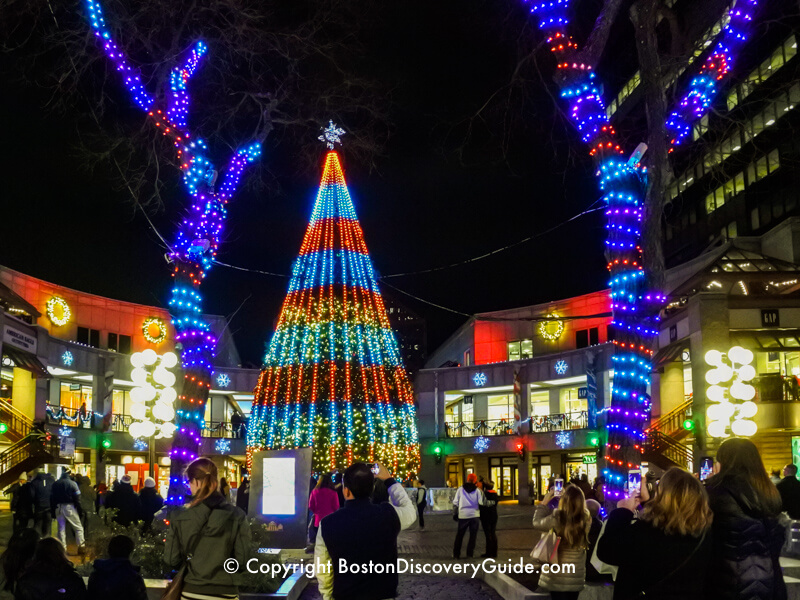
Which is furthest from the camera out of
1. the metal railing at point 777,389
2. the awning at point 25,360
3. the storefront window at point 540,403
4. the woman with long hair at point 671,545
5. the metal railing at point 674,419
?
the storefront window at point 540,403

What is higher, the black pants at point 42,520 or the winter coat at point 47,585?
the winter coat at point 47,585

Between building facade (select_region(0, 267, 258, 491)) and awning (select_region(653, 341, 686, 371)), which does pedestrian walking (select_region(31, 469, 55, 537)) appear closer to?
building facade (select_region(0, 267, 258, 491))

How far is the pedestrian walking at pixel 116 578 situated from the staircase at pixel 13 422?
1104 inches

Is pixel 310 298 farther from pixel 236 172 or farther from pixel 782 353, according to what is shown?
pixel 782 353

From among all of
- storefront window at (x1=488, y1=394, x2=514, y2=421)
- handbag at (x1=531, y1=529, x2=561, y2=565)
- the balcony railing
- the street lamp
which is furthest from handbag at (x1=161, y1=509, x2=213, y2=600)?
storefront window at (x1=488, y1=394, x2=514, y2=421)

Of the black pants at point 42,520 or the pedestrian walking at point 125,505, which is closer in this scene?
the pedestrian walking at point 125,505

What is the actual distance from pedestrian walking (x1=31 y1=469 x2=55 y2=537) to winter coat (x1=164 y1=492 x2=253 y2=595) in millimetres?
11434

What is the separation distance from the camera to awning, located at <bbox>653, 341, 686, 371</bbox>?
3316 centimetres

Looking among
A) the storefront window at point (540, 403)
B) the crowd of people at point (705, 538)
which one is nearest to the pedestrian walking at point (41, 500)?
the crowd of people at point (705, 538)

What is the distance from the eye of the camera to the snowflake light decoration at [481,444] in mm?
51781

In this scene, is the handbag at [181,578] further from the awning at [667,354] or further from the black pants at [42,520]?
the awning at [667,354]

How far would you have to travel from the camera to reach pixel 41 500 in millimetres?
16406

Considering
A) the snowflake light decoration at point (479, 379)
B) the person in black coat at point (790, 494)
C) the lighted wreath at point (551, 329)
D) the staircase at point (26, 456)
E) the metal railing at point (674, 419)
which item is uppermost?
the lighted wreath at point (551, 329)

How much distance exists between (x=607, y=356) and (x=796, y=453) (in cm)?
1679
